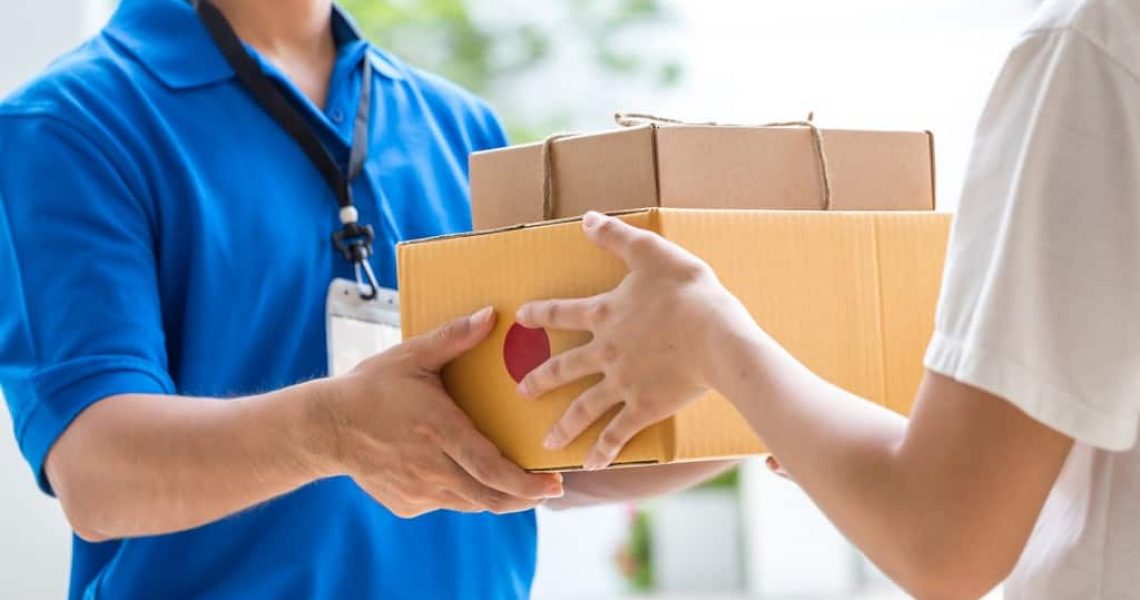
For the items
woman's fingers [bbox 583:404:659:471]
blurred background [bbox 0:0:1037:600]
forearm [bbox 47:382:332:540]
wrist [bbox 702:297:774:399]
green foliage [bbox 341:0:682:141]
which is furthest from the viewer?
green foliage [bbox 341:0:682:141]

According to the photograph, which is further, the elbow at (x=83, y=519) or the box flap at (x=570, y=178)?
the elbow at (x=83, y=519)

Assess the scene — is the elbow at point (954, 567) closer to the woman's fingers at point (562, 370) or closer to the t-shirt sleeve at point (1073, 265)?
the t-shirt sleeve at point (1073, 265)

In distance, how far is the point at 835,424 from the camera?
2.69ft

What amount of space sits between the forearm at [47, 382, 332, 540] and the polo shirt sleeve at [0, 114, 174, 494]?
3 centimetres

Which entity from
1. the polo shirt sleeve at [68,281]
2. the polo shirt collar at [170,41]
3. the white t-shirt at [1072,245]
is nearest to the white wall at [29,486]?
the polo shirt collar at [170,41]

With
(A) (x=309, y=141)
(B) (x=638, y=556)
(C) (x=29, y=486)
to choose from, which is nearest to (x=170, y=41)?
(A) (x=309, y=141)

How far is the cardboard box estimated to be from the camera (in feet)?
3.34

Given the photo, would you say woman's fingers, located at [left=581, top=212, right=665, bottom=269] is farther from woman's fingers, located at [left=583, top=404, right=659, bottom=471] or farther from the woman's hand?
woman's fingers, located at [left=583, top=404, right=659, bottom=471]

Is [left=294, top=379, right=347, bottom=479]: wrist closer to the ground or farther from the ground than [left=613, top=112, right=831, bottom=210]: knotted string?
closer to the ground

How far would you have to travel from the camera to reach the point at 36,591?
7.14ft

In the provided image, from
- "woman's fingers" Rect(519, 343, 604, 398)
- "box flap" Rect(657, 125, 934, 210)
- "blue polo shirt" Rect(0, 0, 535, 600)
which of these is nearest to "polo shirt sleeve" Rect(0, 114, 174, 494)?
"blue polo shirt" Rect(0, 0, 535, 600)

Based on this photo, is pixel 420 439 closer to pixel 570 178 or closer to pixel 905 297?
pixel 570 178

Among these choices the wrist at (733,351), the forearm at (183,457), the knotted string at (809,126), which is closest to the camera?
the wrist at (733,351)

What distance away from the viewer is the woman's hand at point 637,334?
3.02ft
